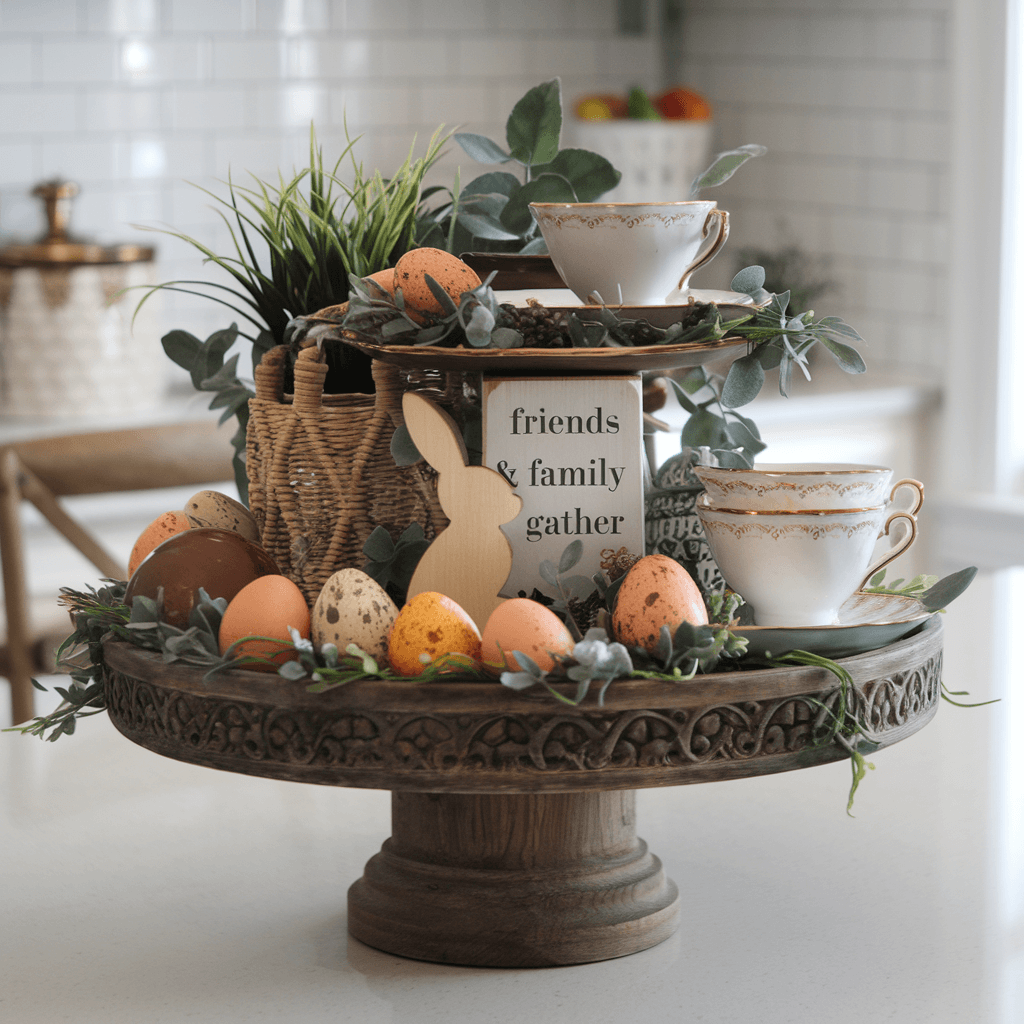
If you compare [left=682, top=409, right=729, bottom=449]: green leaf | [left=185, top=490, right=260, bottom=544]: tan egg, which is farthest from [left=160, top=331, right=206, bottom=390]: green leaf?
[left=682, top=409, right=729, bottom=449]: green leaf

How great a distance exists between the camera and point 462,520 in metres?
0.75

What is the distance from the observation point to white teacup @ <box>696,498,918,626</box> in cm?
70

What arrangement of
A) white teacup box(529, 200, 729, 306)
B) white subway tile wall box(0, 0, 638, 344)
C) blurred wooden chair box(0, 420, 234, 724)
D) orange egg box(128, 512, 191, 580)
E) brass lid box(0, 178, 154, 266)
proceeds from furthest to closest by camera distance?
white subway tile wall box(0, 0, 638, 344) → brass lid box(0, 178, 154, 266) → blurred wooden chair box(0, 420, 234, 724) → orange egg box(128, 512, 191, 580) → white teacup box(529, 200, 729, 306)

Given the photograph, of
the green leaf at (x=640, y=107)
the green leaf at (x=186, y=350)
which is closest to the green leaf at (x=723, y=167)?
the green leaf at (x=186, y=350)

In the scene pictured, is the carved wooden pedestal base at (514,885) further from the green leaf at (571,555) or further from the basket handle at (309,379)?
the basket handle at (309,379)

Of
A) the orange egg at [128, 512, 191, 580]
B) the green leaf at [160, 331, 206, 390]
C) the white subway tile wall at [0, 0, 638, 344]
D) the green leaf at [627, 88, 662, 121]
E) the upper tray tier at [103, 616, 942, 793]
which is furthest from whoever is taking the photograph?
the green leaf at [627, 88, 662, 121]

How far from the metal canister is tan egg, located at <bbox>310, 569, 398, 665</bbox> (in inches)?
69.2

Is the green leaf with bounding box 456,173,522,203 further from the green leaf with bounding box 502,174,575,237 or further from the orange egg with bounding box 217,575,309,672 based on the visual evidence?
the orange egg with bounding box 217,575,309,672

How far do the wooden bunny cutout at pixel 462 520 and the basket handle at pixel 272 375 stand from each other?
4.2 inches

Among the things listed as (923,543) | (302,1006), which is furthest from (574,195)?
(923,543)

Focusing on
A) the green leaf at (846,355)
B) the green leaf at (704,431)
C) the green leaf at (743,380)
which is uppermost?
the green leaf at (846,355)

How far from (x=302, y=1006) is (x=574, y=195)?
537mm

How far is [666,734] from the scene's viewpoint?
65 centimetres

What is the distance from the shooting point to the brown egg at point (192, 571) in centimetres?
75
